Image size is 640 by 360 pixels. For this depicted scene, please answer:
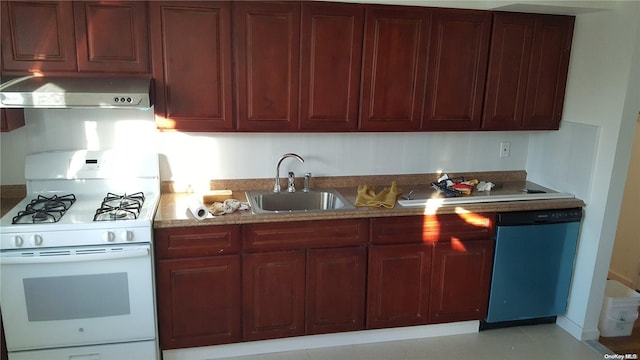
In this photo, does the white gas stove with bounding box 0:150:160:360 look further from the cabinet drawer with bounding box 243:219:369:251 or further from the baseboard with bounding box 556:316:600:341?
the baseboard with bounding box 556:316:600:341

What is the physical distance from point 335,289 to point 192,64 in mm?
1487

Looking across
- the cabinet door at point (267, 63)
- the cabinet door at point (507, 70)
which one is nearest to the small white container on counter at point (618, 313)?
the cabinet door at point (507, 70)

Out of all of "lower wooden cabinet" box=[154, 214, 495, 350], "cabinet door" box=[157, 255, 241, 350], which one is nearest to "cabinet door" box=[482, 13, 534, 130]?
"lower wooden cabinet" box=[154, 214, 495, 350]

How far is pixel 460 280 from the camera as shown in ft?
9.81

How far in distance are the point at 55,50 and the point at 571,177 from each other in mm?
3076

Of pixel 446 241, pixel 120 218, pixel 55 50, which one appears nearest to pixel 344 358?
pixel 446 241

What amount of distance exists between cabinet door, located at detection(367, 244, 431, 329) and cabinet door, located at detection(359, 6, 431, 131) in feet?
2.46

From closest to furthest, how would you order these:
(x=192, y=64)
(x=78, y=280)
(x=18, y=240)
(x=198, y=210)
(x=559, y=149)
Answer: (x=18, y=240), (x=78, y=280), (x=198, y=210), (x=192, y=64), (x=559, y=149)

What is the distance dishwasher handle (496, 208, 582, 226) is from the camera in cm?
293

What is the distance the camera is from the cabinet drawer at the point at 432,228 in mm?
2805

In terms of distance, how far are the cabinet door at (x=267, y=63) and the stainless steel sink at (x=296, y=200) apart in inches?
17.9

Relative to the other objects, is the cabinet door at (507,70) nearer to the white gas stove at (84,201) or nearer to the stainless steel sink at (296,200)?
the stainless steel sink at (296,200)

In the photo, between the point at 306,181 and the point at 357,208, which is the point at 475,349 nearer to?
the point at 357,208

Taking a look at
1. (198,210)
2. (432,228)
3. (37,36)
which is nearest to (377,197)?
(432,228)
